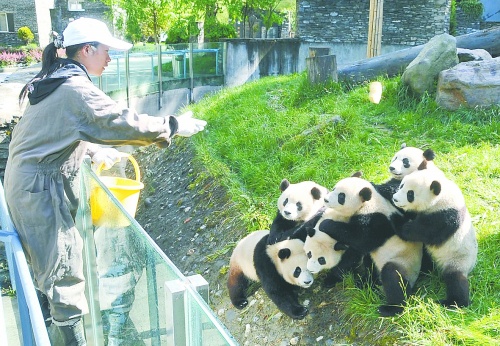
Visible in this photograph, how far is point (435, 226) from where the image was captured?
2.74 m

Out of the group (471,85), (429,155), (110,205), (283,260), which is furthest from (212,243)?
(471,85)

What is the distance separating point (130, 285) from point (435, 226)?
5.05ft

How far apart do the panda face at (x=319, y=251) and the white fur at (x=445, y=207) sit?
0.48 metres

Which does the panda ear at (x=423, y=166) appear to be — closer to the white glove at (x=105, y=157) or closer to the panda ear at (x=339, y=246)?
the panda ear at (x=339, y=246)

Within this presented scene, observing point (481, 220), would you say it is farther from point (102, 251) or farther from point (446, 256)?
point (102, 251)

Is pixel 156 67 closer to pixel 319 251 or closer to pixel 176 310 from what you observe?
pixel 319 251

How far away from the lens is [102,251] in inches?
119

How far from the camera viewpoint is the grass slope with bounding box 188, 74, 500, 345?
2.71 m

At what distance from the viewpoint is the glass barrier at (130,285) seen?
1593 millimetres

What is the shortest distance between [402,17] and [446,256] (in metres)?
11.9

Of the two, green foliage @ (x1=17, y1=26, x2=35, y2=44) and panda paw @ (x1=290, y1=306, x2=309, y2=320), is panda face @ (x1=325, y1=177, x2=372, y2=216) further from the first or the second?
green foliage @ (x1=17, y1=26, x2=35, y2=44)

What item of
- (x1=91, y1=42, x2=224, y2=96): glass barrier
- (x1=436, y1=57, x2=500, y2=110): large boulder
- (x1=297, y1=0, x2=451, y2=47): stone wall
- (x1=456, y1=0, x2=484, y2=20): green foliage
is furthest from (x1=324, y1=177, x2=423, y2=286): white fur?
(x1=456, y1=0, x2=484, y2=20): green foliage

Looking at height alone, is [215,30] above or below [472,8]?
below

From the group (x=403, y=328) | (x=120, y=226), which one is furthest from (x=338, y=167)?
(x=120, y=226)
